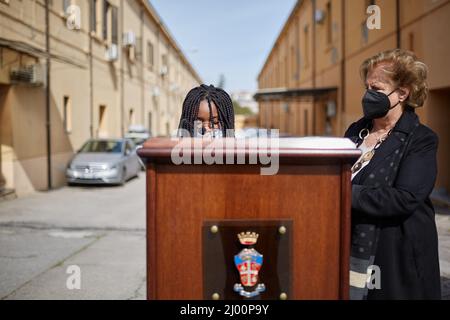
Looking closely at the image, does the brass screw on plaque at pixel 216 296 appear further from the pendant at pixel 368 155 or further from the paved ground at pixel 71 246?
the paved ground at pixel 71 246

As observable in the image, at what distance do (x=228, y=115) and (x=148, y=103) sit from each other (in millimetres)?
26488

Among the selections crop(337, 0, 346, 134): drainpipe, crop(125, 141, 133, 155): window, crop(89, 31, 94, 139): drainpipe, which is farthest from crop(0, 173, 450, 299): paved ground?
crop(337, 0, 346, 134): drainpipe

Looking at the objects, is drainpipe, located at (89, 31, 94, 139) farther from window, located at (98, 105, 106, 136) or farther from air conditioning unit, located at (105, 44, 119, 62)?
window, located at (98, 105, 106, 136)

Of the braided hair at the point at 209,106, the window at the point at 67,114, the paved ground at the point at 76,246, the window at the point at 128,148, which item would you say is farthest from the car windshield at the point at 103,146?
the braided hair at the point at 209,106

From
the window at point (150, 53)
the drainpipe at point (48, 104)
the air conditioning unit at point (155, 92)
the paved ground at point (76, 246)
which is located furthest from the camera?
the air conditioning unit at point (155, 92)

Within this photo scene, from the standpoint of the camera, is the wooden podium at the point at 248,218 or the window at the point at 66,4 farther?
the window at the point at 66,4

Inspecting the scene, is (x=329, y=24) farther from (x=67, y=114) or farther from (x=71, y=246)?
(x=71, y=246)

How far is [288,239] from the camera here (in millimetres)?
1441

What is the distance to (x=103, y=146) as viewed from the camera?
14.8 metres

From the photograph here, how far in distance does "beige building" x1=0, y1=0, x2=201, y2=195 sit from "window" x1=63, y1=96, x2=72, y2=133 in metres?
0.03

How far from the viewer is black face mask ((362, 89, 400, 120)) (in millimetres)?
2010

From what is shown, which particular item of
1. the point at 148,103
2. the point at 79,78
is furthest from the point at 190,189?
the point at 148,103

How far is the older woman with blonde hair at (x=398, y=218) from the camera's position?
5.74 feet

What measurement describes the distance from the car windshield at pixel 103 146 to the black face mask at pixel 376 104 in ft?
43.2
